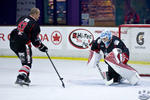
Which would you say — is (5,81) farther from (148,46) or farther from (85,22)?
(85,22)

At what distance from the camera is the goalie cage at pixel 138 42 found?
1030 centimetres

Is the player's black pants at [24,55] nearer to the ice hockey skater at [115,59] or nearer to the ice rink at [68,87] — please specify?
the ice rink at [68,87]

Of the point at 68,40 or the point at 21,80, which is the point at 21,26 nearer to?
the point at 21,80

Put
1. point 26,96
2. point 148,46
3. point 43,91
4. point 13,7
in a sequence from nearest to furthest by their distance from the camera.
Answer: point 26,96 → point 43,91 → point 148,46 → point 13,7

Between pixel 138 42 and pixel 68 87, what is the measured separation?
2.57m

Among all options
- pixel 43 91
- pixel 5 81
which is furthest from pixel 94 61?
pixel 5 81

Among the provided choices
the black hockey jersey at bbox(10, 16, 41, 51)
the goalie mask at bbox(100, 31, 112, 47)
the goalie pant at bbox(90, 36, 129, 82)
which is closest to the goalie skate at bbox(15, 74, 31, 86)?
the black hockey jersey at bbox(10, 16, 41, 51)

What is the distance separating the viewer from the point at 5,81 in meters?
9.33

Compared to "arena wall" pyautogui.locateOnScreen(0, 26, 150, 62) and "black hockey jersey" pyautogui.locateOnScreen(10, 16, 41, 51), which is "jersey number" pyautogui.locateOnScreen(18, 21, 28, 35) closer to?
"black hockey jersey" pyautogui.locateOnScreen(10, 16, 41, 51)

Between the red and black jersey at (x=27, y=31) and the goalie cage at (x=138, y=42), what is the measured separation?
8.66 feet

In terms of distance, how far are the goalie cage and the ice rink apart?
76cm

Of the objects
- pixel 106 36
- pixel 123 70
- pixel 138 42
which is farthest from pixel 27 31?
pixel 138 42

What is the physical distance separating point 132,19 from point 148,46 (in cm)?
744

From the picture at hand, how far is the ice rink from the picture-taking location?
7.54 meters
